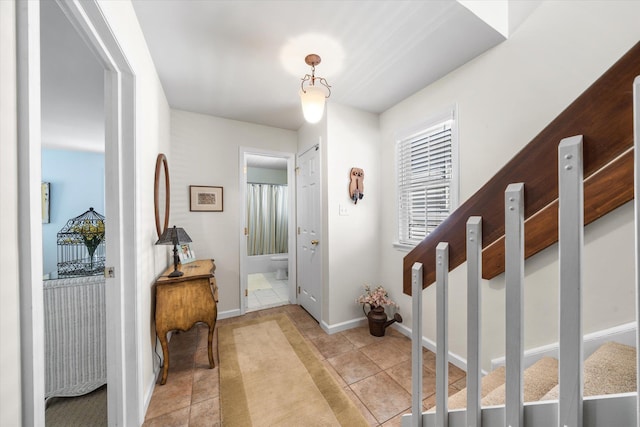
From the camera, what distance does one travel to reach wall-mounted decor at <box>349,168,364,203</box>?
2.62m

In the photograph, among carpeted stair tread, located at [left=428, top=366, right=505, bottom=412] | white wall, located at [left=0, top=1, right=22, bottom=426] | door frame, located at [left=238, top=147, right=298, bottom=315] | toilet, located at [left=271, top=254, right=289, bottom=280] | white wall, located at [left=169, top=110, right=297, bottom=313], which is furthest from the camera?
toilet, located at [left=271, top=254, right=289, bottom=280]

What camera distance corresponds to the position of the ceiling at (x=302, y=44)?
4.79 ft

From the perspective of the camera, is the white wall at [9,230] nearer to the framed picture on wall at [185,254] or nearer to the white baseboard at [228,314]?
the framed picture on wall at [185,254]

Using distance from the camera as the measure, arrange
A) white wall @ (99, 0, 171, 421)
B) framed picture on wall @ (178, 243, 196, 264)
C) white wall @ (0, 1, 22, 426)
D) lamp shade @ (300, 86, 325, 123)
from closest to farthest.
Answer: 1. white wall @ (0, 1, 22, 426)
2. white wall @ (99, 0, 171, 421)
3. lamp shade @ (300, 86, 325, 123)
4. framed picture on wall @ (178, 243, 196, 264)

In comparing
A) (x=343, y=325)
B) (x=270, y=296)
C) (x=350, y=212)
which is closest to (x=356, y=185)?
(x=350, y=212)

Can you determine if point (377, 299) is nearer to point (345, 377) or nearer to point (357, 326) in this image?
point (357, 326)

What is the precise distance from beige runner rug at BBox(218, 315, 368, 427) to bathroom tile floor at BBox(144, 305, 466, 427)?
8 cm

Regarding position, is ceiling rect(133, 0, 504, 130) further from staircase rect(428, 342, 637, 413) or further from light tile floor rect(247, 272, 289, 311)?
light tile floor rect(247, 272, 289, 311)

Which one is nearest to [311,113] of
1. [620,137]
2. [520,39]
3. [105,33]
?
[105,33]

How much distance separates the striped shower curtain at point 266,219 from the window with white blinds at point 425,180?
11.3 feet

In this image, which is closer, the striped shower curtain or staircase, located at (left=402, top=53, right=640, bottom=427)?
staircase, located at (left=402, top=53, right=640, bottom=427)

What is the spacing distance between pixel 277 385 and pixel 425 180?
208cm

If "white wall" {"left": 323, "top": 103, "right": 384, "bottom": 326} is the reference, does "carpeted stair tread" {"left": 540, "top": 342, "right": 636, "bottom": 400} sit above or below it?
below

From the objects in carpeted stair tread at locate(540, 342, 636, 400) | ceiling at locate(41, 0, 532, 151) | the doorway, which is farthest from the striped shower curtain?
carpeted stair tread at locate(540, 342, 636, 400)
